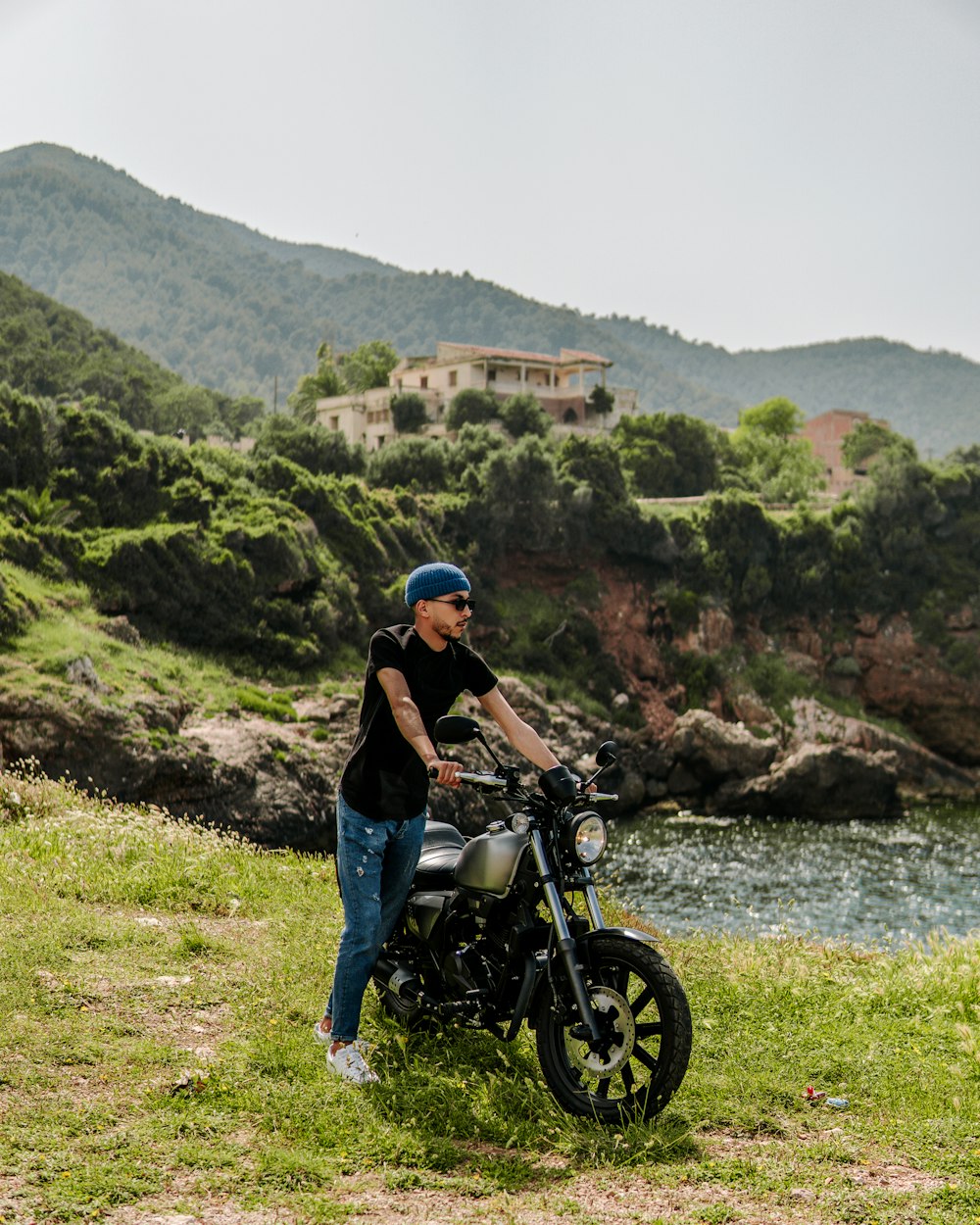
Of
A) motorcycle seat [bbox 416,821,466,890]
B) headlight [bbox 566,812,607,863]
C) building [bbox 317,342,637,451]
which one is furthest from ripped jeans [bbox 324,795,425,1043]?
building [bbox 317,342,637,451]

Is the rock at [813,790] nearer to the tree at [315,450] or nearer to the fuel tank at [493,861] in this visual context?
the tree at [315,450]

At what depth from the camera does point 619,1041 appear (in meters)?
5.24

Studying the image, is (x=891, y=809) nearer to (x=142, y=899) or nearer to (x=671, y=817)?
(x=671, y=817)

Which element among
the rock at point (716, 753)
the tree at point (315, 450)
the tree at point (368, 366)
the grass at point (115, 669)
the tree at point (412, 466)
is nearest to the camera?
the grass at point (115, 669)

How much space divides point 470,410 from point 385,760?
64178mm

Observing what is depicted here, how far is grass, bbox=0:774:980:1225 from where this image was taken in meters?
4.50

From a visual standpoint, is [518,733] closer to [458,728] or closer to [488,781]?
[488,781]

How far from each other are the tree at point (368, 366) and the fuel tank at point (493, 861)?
8510cm

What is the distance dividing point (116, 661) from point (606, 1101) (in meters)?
28.5

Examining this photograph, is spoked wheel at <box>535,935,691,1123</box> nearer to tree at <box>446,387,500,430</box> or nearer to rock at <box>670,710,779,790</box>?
rock at <box>670,710,779,790</box>

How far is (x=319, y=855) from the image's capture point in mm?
11766

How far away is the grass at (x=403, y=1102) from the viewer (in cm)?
450

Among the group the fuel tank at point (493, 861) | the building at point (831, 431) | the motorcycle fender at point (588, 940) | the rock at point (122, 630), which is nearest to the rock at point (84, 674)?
the rock at point (122, 630)

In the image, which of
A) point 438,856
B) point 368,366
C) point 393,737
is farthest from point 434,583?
point 368,366
